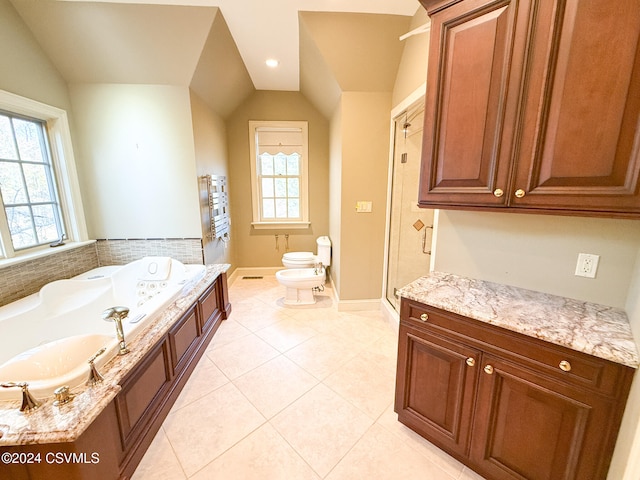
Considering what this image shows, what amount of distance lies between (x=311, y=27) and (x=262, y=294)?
9.90 feet

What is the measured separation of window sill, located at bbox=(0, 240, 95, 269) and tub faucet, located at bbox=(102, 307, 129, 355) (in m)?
1.29

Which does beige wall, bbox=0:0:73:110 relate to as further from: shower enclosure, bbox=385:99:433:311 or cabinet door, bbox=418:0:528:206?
shower enclosure, bbox=385:99:433:311

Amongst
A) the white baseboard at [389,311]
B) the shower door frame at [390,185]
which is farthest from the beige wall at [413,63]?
the white baseboard at [389,311]

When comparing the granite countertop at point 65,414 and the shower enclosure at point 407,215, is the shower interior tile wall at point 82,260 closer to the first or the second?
the granite countertop at point 65,414

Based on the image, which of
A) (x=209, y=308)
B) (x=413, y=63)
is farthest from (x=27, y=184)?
(x=413, y=63)

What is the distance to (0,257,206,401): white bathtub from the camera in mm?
1154

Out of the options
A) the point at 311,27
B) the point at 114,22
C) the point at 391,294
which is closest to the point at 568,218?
the point at 391,294

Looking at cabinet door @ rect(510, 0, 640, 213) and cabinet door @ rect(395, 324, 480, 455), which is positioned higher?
cabinet door @ rect(510, 0, 640, 213)

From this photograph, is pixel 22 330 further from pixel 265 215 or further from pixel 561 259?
pixel 561 259

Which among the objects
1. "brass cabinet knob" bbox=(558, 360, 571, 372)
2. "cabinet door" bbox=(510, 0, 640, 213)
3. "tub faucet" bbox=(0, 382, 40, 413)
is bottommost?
"tub faucet" bbox=(0, 382, 40, 413)

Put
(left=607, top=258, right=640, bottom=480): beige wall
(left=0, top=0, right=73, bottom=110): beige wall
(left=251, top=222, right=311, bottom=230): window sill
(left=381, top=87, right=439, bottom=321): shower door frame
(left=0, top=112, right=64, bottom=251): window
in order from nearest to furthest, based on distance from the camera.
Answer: (left=607, top=258, right=640, bottom=480): beige wall
(left=0, top=0, right=73, bottom=110): beige wall
(left=0, top=112, right=64, bottom=251): window
(left=381, top=87, right=439, bottom=321): shower door frame
(left=251, top=222, right=311, bottom=230): window sill

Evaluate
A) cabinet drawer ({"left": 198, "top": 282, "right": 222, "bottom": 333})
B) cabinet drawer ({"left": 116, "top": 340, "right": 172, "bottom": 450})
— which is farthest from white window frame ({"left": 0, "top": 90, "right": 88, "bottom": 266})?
cabinet drawer ({"left": 116, "top": 340, "right": 172, "bottom": 450})

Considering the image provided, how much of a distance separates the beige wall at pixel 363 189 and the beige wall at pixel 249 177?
135 cm

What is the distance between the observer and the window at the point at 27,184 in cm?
198
